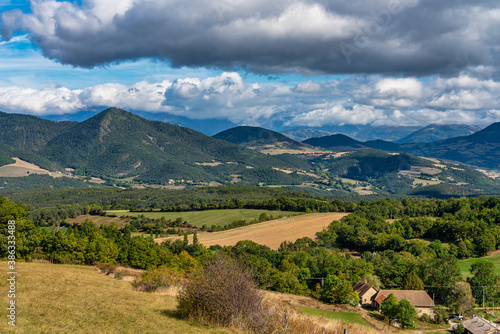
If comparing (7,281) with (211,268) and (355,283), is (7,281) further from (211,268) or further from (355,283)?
(355,283)

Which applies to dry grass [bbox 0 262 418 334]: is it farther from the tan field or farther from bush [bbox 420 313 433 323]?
the tan field

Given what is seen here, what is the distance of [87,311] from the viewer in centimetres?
1759

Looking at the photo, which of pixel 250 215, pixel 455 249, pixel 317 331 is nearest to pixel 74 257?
pixel 317 331

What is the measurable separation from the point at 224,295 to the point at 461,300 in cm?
5819

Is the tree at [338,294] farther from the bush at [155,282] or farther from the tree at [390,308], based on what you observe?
the bush at [155,282]

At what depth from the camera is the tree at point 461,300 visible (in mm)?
58594

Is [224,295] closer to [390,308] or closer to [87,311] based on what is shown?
[87,311]

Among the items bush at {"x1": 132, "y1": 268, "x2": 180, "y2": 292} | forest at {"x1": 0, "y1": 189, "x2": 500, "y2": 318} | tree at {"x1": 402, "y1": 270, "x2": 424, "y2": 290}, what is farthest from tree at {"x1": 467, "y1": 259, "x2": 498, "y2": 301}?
bush at {"x1": 132, "y1": 268, "x2": 180, "y2": 292}

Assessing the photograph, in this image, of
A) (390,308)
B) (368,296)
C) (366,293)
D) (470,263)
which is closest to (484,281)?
(368,296)

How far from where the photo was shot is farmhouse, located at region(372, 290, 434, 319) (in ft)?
193

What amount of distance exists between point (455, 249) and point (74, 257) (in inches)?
3410

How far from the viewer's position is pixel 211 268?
16.4m

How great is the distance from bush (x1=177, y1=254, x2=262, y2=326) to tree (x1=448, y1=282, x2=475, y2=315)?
56243 mm

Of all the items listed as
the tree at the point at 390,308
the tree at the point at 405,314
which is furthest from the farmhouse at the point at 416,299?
the tree at the point at 405,314
